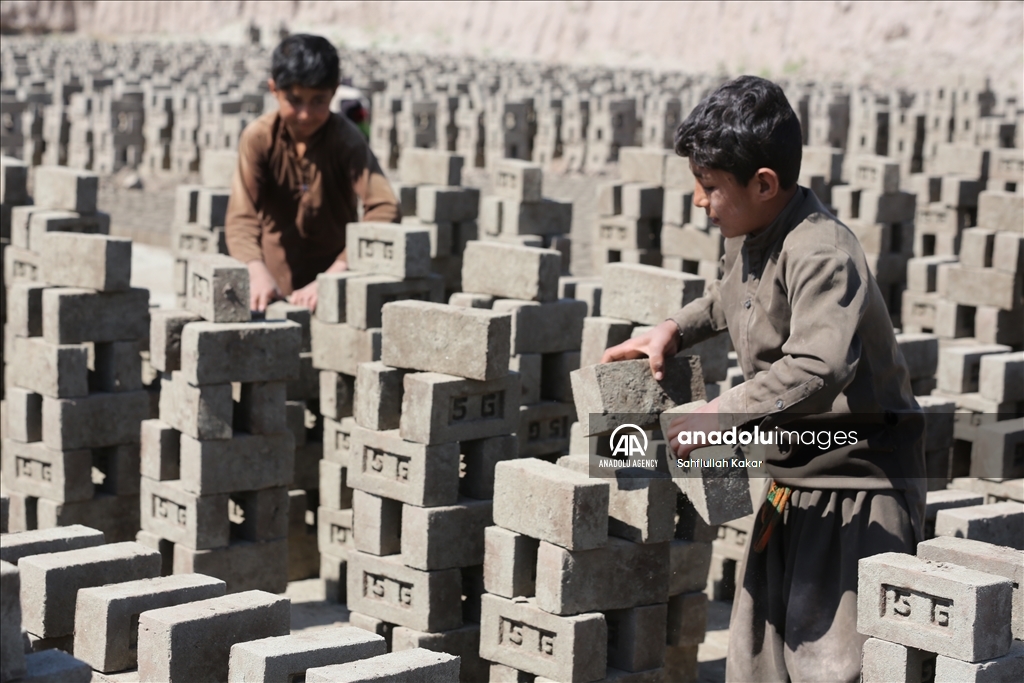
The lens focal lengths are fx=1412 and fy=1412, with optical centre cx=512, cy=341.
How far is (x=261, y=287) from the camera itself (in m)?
7.00

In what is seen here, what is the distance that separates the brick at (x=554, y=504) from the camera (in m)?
4.58

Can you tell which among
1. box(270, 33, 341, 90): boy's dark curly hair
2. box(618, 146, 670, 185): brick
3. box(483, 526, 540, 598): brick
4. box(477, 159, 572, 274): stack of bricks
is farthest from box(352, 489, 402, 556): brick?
box(618, 146, 670, 185): brick

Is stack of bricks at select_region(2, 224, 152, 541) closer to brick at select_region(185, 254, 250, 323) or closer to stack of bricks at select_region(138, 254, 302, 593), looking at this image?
stack of bricks at select_region(138, 254, 302, 593)

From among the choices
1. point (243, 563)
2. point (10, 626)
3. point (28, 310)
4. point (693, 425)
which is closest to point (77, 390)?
point (28, 310)

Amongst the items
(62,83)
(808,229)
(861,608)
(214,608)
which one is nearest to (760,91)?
(808,229)

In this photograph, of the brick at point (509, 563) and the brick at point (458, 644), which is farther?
the brick at point (458, 644)

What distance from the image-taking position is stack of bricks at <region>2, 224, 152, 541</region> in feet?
21.3

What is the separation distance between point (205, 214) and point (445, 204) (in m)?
1.69

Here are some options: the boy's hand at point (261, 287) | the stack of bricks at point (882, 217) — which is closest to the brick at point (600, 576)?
the boy's hand at point (261, 287)

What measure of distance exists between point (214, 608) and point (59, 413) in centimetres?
236

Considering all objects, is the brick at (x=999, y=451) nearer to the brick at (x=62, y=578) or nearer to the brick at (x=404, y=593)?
the brick at (x=404, y=593)

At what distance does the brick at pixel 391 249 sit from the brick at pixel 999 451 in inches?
108

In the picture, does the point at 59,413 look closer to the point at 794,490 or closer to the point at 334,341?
the point at 334,341

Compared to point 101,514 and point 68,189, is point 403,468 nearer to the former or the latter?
point 101,514
